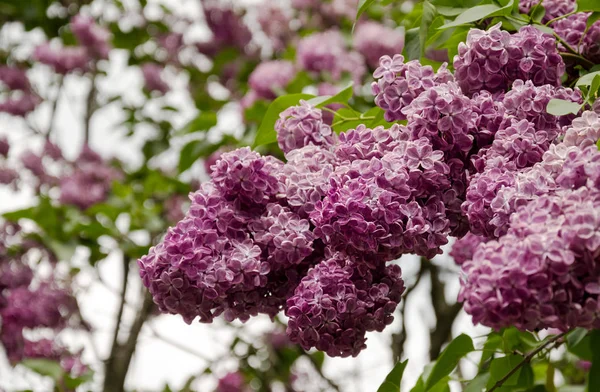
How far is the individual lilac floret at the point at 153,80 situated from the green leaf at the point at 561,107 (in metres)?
2.73

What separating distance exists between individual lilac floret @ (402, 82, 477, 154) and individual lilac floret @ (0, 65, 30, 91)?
3082 millimetres

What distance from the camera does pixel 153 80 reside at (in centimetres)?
341

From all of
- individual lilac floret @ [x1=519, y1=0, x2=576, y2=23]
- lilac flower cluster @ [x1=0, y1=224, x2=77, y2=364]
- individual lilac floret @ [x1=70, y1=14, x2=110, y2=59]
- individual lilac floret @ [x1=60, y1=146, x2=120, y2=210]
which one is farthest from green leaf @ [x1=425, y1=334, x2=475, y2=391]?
individual lilac floret @ [x1=70, y1=14, x2=110, y2=59]

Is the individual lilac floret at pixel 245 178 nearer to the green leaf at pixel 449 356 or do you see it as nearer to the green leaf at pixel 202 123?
Result: the green leaf at pixel 449 356

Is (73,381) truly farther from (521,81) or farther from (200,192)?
(521,81)

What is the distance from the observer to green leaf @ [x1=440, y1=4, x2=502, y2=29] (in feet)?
3.21

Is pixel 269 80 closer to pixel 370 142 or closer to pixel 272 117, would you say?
pixel 272 117

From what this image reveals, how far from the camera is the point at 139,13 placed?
3609 mm

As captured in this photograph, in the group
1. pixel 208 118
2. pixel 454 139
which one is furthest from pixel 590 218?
pixel 208 118

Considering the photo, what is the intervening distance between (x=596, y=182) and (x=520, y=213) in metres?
0.07

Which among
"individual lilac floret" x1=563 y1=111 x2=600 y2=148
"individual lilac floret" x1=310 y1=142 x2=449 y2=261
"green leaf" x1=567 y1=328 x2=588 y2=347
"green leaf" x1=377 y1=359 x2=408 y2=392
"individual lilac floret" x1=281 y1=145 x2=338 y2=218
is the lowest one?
"green leaf" x1=377 y1=359 x2=408 y2=392

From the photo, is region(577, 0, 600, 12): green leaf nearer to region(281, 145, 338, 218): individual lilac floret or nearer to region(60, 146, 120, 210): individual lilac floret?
region(281, 145, 338, 218): individual lilac floret

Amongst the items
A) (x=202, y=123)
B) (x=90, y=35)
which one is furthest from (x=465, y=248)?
(x=90, y=35)

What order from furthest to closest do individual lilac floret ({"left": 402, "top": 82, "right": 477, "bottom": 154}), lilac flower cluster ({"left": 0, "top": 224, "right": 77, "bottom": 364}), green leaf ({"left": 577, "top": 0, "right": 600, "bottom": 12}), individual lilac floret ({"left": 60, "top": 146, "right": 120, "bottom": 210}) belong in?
individual lilac floret ({"left": 60, "top": 146, "right": 120, "bottom": 210}), lilac flower cluster ({"left": 0, "top": 224, "right": 77, "bottom": 364}), green leaf ({"left": 577, "top": 0, "right": 600, "bottom": 12}), individual lilac floret ({"left": 402, "top": 82, "right": 477, "bottom": 154})
